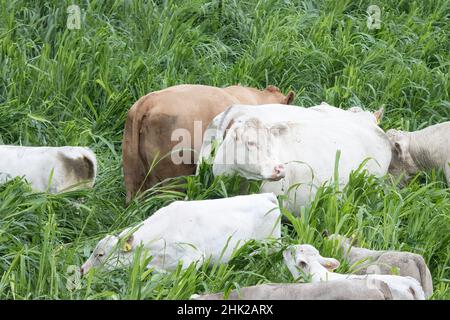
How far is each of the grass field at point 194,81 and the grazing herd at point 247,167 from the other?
134 mm

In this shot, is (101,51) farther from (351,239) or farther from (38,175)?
(351,239)

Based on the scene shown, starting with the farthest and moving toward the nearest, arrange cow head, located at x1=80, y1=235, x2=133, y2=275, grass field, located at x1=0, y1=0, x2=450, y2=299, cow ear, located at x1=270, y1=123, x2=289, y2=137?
cow ear, located at x1=270, y1=123, x2=289, y2=137 → grass field, located at x1=0, y1=0, x2=450, y2=299 → cow head, located at x1=80, y1=235, x2=133, y2=275

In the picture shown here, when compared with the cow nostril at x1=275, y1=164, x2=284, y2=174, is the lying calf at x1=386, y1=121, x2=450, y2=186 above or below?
below

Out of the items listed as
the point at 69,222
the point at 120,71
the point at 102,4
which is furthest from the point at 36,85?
the point at 69,222

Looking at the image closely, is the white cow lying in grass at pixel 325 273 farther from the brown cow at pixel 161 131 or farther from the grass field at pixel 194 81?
the brown cow at pixel 161 131

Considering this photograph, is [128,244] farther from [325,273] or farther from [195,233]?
[325,273]

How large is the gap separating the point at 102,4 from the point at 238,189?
12.2 ft

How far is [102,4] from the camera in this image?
10852 mm

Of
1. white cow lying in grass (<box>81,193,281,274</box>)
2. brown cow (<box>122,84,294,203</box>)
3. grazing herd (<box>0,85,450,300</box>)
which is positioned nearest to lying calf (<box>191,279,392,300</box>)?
grazing herd (<box>0,85,450,300</box>)

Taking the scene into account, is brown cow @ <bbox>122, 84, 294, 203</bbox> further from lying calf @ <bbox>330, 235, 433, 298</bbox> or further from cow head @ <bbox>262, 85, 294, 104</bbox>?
lying calf @ <bbox>330, 235, 433, 298</bbox>

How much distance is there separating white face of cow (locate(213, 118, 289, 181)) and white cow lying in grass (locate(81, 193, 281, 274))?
39 centimetres

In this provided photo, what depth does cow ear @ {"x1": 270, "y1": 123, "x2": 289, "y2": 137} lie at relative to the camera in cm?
795

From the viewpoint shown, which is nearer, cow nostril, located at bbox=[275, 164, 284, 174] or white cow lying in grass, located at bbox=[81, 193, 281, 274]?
white cow lying in grass, located at bbox=[81, 193, 281, 274]

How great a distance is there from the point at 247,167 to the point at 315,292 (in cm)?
154
